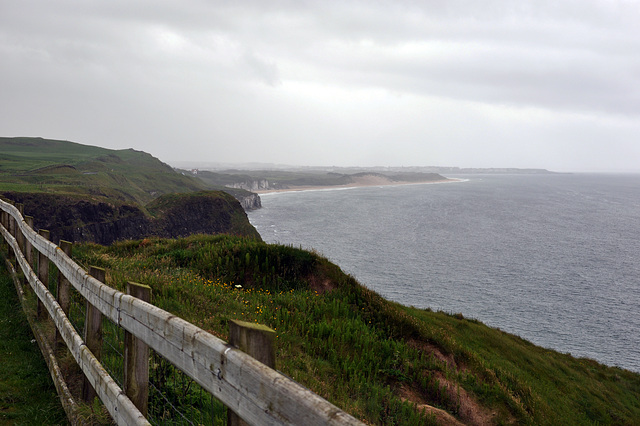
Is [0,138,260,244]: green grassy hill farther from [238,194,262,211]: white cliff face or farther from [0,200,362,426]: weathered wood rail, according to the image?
[0,200,362,426]: weathered wood rail

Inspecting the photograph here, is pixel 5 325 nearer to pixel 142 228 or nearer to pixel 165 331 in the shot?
pixel 165 331

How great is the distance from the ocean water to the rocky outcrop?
415 inches

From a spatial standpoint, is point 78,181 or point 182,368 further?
point 78,181

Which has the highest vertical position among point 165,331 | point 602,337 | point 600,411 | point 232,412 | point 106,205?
point 165,331

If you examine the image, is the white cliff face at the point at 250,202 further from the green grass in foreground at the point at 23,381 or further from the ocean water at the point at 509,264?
the green grass in foreground at the point at 23,381

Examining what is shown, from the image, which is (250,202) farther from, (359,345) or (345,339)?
(359,345)

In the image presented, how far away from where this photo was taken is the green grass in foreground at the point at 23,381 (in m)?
5.25

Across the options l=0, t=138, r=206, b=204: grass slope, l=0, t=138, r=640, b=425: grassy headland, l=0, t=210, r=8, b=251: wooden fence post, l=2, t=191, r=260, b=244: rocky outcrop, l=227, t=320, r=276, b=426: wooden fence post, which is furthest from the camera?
l=0, t=138, r=206, b=204: grass slope

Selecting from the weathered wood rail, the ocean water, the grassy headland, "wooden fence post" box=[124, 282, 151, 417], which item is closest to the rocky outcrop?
the ocean water

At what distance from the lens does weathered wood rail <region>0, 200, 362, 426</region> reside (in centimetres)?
178

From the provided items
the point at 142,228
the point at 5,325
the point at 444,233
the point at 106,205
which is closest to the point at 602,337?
the point at 5,325

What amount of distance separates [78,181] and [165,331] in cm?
10242

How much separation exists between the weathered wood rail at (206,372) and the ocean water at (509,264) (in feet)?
A: 105

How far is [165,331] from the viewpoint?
9.25 feet
